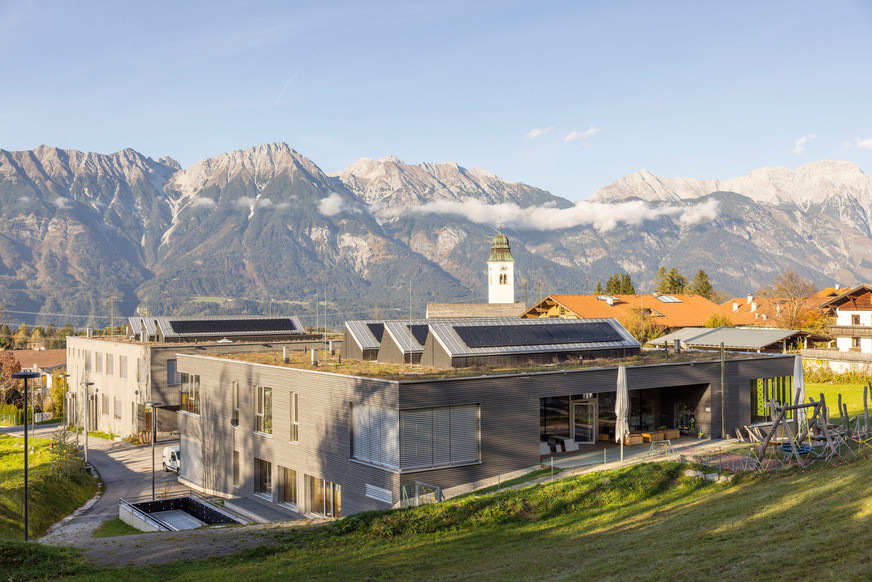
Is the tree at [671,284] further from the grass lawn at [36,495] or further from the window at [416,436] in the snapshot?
the window at [416,436]

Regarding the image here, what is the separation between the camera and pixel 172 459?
39594mm

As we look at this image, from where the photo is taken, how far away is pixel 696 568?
37.5 ft

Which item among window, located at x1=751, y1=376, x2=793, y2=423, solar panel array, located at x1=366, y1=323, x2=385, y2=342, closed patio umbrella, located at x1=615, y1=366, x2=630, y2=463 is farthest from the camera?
solar panel array, located at x1=366, y1=323, x2=385, y2=342

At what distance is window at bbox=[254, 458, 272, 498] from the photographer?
30.6 m

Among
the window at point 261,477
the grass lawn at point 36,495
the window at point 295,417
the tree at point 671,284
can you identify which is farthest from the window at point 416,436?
the tree at point 671,284

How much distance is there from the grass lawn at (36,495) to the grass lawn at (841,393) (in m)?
39.9

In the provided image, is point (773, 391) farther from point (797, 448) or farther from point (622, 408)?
point (797, 448)

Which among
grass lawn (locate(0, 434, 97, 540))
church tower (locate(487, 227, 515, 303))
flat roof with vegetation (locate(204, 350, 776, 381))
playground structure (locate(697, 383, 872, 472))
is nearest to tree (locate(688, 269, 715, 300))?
church tower (locate(487, 227, 515, 303))

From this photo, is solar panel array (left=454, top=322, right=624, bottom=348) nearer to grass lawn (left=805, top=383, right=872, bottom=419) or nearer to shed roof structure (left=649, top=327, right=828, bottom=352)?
shed roof structure (left=649, top=327, right=828, bottom=352)

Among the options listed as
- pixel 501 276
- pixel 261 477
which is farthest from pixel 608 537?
pixel 501 276

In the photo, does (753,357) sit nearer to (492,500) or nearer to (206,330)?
(492,500)

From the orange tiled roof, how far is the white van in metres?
43.5

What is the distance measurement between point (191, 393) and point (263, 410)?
8138 millimetres

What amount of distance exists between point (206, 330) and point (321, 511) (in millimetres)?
31641
